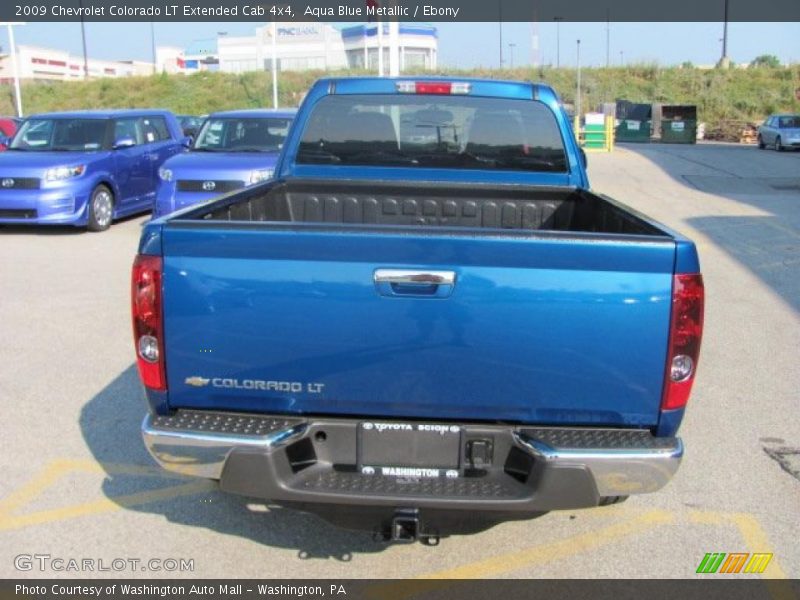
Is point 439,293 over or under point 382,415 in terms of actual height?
over

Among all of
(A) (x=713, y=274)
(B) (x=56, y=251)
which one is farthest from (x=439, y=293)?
(B) (x=56, y=251)

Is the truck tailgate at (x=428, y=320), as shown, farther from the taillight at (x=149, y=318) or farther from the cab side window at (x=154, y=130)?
the cab side window at (x=154, y=130)

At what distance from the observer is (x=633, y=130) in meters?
41.7

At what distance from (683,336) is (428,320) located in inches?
35.5

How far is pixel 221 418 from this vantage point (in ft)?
9.45

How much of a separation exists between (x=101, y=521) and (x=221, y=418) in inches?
51.4

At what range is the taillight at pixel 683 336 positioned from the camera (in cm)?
263

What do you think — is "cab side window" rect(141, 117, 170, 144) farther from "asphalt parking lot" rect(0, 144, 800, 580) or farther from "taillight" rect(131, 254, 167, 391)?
"taillight" rect(131, 254, 167, 391)

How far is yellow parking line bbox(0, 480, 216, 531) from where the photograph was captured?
371 cm

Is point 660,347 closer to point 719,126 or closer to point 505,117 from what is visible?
point 505,117

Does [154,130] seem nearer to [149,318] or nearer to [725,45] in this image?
[149,318]

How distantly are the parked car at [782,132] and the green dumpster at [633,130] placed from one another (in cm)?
792

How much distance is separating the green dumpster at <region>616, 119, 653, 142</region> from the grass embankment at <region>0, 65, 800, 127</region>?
11.1 meters

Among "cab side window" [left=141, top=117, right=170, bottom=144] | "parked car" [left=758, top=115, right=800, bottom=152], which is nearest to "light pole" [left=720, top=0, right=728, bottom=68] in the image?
"parked car" [left=758, top=115, right=800, bottom=152]
